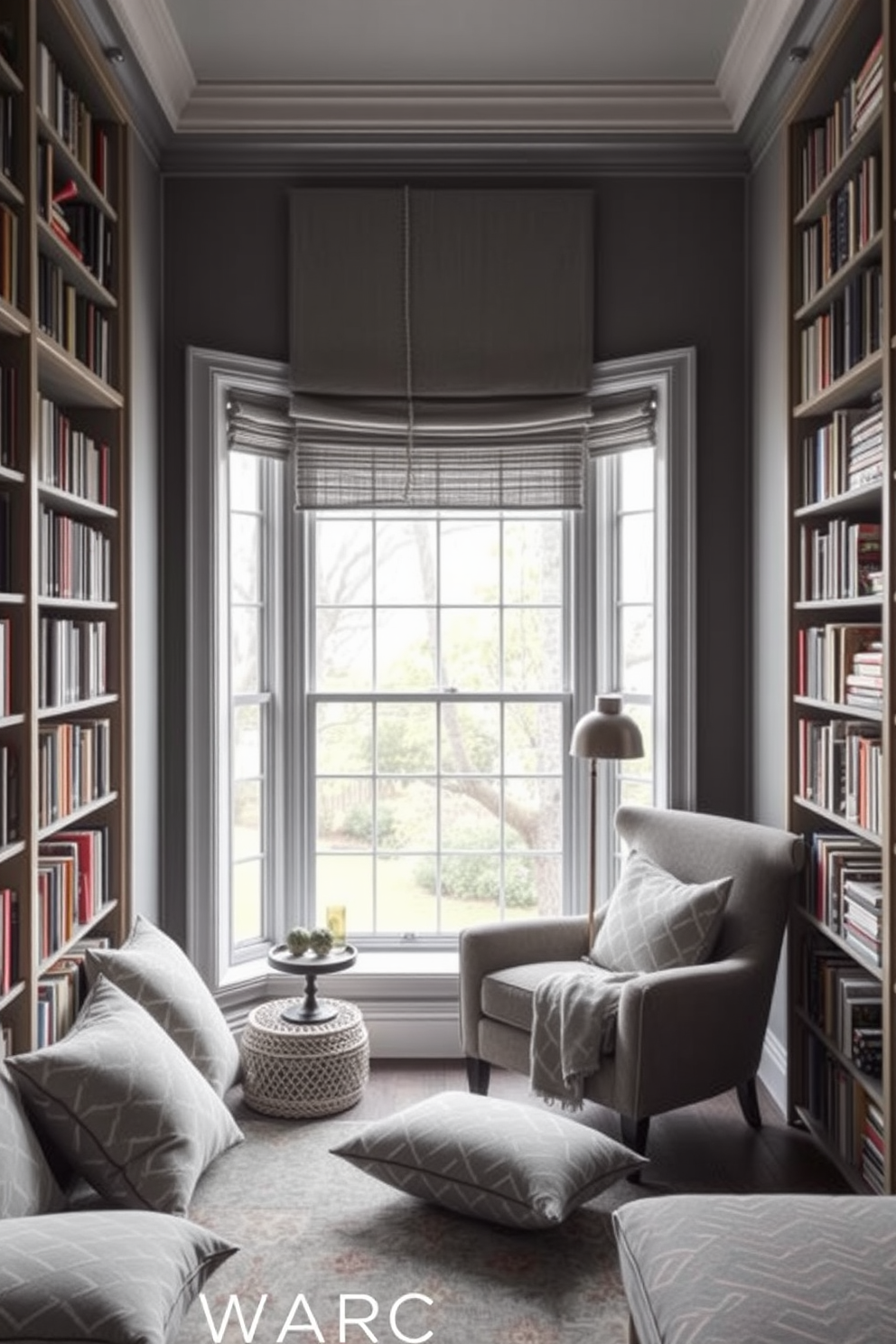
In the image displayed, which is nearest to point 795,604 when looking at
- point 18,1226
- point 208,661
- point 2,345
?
point 208,661

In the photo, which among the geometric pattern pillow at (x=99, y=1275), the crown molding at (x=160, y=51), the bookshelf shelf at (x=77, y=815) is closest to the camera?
the geometric pattern pillow at (x=99, y=1275)

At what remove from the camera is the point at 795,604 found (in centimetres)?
348

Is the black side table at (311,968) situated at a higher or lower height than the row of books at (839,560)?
lower

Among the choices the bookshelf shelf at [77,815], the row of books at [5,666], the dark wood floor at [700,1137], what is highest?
the row of books at [5,666]

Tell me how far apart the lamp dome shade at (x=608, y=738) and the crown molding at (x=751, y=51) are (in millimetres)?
2082

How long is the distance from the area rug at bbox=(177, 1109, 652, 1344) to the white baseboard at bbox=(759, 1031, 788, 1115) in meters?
0.84

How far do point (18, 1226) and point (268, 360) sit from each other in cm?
306

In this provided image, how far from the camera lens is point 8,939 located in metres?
2.66

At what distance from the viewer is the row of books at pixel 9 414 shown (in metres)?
2.65

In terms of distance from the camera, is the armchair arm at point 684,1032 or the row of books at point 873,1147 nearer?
the row of books at point 873,1147

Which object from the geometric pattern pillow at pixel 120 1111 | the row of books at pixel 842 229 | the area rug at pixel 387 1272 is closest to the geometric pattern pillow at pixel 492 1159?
the area rug at pixel 387 1272

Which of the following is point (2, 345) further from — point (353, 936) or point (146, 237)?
point (353, 936)

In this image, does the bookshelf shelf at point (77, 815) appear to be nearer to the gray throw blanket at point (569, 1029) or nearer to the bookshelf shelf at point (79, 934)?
the bookshelf shelf at point (79, 934)

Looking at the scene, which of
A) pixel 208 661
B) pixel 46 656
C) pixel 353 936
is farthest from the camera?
pixel 353 936
